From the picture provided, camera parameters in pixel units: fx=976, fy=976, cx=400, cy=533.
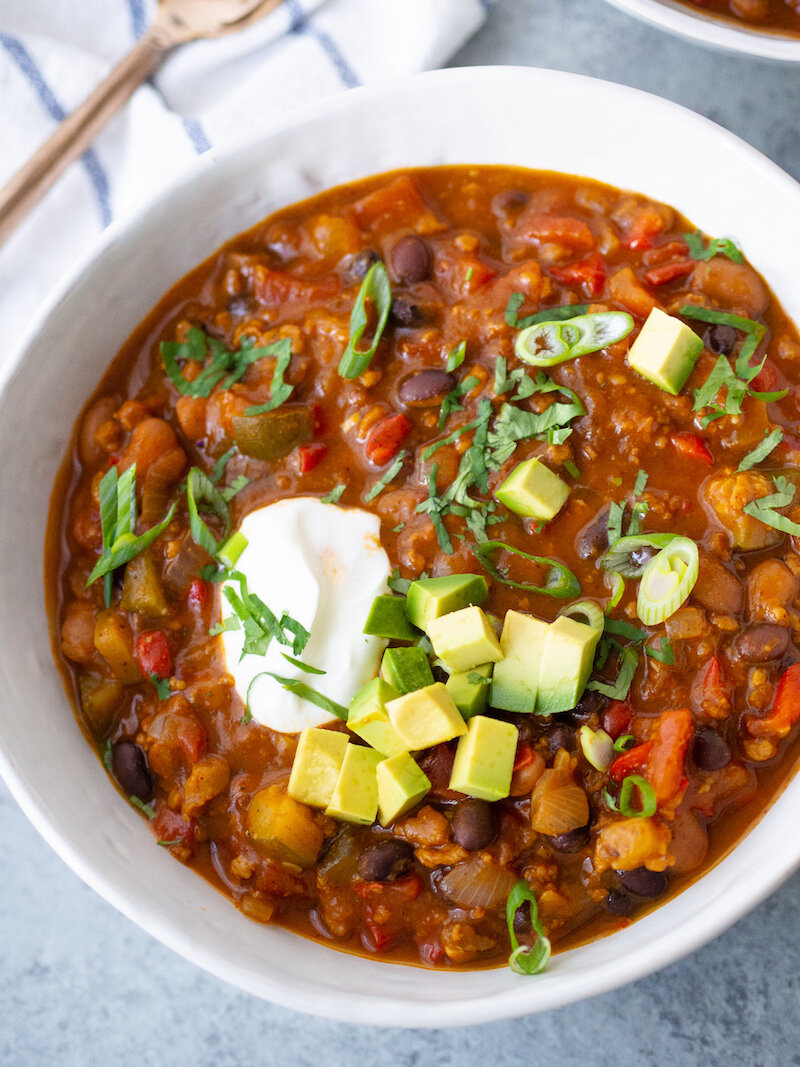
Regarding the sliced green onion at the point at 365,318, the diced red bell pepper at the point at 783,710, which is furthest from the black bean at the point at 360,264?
the diced red bell pepper at the point at 783,710

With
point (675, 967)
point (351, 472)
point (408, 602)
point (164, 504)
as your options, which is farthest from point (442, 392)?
point (675, 967)

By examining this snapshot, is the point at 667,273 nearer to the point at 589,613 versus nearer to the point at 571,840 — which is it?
the point at 589,613

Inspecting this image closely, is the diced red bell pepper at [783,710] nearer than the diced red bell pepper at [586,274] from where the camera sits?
→ Yes

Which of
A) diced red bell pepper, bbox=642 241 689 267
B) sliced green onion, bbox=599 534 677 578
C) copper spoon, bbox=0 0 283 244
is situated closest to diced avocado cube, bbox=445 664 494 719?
sliced green onion, bbox=599 534 677 578

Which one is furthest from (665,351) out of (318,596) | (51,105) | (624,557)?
(51,105)

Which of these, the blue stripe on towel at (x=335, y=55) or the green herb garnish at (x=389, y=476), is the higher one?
the blue stripe on towel at (x=335, y=55)

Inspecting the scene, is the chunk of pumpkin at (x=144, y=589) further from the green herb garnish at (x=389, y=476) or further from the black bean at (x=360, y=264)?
the black bean at (x=360, y=264)

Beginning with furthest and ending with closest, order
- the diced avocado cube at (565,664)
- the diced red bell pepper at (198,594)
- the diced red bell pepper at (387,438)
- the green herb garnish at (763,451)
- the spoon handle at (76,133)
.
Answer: the spoon handle at (76,133)
the diced red bell pepper at (198,594)
the diced red bell pepper at (387,438)
the green herb garnish at (763,451)
the diced avocado cube at (565,664)
